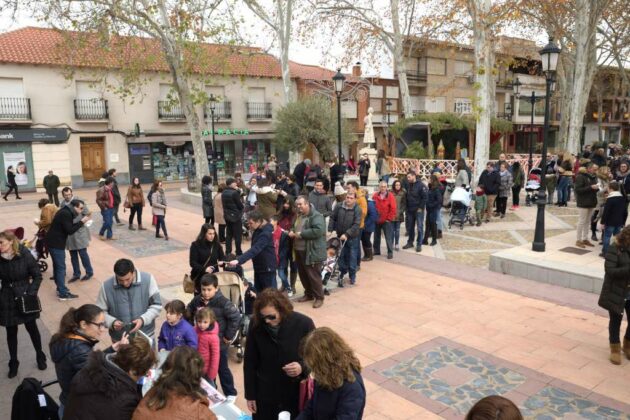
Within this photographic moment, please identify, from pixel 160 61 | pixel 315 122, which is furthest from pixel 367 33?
pixel 160 61

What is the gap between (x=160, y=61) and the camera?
2827 cm

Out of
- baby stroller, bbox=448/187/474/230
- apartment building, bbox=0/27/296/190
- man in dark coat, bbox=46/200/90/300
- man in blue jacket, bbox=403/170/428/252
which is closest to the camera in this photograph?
man in dark coat, bbox=46/200/90/300

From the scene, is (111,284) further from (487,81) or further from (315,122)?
(315,122)

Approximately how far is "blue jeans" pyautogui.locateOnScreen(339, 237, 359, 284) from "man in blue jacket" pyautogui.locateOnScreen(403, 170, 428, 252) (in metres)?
2.27

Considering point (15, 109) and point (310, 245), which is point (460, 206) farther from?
point (15, 109)

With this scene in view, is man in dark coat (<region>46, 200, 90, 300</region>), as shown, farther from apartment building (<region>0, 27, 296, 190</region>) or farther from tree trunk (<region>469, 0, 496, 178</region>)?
apartment building (<region>0, 27, 296, 190</region>)

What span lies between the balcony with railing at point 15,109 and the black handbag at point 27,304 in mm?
22000

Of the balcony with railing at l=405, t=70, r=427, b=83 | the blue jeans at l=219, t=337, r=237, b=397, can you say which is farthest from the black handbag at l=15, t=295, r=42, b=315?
the balcony with railing at l=405, t=70, r=427, b=83

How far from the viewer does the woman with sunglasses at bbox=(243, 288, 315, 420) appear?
11.1ft

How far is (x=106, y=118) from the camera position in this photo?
2675 cm

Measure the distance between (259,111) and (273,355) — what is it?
30.0 metres

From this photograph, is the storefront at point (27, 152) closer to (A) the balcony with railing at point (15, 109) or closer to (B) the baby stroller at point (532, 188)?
(A) the balcony with railing at point (15, 109)

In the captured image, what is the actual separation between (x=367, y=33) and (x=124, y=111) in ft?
46.9

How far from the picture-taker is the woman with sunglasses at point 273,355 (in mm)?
3373
